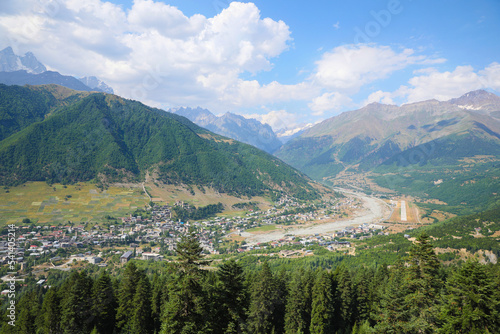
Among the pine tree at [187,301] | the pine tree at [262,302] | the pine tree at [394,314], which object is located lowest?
the pine tree at [262,302]

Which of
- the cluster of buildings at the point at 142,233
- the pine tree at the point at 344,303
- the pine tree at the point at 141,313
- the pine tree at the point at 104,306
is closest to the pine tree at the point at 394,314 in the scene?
the pine tree at the point at 344,303

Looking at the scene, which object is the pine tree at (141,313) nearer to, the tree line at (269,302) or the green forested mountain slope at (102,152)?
the tree line at (269,302)

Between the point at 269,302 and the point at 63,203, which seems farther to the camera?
the point at 63,203

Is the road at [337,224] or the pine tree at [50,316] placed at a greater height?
the pine tree at [50,316]

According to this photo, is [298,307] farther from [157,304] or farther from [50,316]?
[50,316]

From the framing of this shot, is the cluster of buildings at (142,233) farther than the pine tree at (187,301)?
Yes

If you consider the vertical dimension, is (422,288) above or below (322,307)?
above

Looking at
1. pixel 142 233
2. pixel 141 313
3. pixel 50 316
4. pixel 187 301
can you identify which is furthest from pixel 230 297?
pixel 142 233
